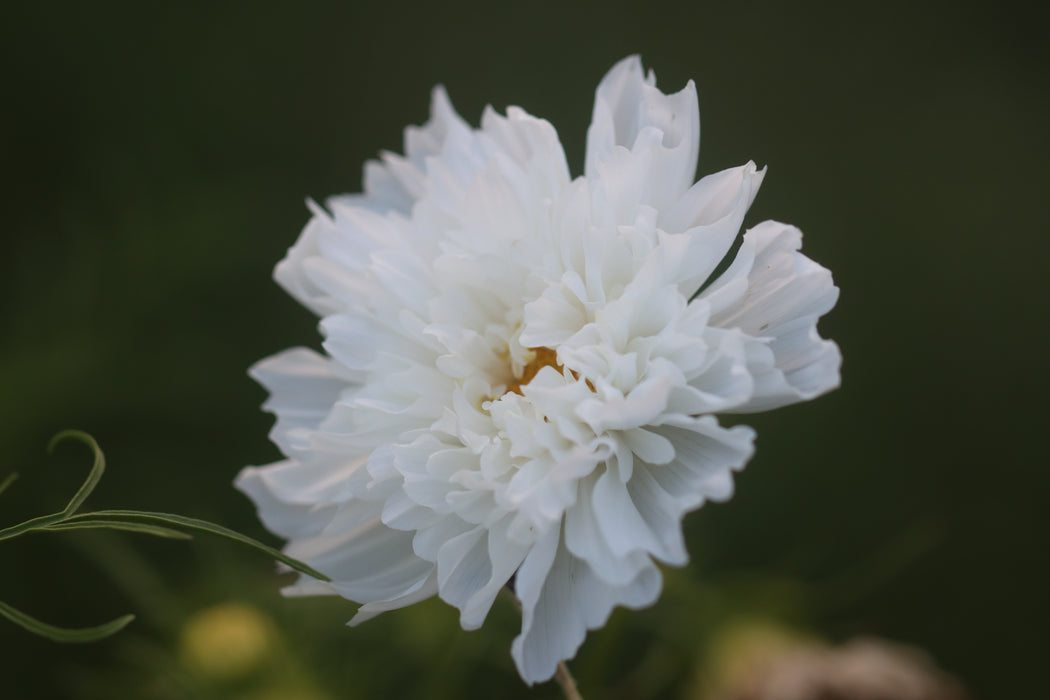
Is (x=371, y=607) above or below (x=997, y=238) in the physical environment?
above

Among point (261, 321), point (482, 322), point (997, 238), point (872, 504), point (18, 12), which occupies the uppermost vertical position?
point (18, 12)

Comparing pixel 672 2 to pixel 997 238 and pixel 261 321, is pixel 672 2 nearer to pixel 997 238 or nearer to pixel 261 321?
pixel 997 238

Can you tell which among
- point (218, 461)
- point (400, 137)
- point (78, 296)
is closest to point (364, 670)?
point (218, 461)

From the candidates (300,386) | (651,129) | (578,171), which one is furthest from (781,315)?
(578,171)

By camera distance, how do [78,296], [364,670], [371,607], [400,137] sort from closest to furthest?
[371,607]
[364,670]
[78,296]
[400,137]

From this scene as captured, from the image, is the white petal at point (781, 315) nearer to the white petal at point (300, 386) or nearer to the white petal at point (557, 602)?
the white petal at point (557, 602)

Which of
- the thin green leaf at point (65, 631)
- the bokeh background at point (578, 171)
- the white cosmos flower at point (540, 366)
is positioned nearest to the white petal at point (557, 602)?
the white cosmos flower at point (540, 366)

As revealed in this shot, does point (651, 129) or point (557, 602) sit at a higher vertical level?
point (651, 129)

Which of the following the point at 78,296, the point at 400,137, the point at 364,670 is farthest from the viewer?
the point at 400,137

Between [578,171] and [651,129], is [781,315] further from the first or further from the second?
[578,171]
